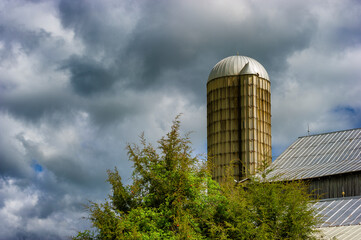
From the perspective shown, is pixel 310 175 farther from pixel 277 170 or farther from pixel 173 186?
pixel 173 186

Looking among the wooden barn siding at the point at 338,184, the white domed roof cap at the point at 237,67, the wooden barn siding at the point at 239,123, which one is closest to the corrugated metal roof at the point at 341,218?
the wooden barn siding at the point at 338,184

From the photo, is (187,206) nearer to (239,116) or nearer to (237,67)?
(239,116)

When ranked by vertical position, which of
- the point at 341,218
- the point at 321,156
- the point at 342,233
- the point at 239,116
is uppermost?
the point at 239,116

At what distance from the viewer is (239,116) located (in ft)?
194

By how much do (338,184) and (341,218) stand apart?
9.68 metres

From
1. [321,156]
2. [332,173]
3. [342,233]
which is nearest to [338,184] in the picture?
[332,173]

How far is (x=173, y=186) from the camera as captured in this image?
23609 millimetres

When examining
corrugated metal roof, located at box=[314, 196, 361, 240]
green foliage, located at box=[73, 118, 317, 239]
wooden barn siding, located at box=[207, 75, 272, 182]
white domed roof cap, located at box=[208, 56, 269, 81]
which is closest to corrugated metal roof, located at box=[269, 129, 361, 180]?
wooden barn siding, located at box=[207, 75, 272, 182]

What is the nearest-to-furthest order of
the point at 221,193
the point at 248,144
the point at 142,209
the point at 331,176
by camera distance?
the point at 142,209 → the point at 221,193 → the point at 331,176 → the point at 248,144

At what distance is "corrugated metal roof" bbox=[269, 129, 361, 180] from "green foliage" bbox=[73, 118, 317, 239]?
17.5 metres

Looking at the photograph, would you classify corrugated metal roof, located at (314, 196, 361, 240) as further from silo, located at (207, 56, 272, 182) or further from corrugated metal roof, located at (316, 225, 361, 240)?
silo, located at (207, 56, 272, 182)

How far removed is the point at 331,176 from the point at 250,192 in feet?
54.1

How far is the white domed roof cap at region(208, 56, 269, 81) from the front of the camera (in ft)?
200

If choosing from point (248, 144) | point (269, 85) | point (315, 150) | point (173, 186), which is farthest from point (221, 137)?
point (173, 186)
